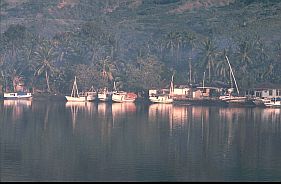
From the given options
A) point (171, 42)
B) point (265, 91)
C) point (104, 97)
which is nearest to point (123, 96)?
point (104, 97)

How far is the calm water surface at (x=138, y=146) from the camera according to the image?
54500mm

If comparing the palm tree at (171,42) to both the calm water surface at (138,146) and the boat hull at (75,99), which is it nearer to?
the boat hull at (75,99)

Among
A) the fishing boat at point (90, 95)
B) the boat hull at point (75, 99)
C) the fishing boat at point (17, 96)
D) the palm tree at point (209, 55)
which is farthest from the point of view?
the fishing boat at point (17, 96)

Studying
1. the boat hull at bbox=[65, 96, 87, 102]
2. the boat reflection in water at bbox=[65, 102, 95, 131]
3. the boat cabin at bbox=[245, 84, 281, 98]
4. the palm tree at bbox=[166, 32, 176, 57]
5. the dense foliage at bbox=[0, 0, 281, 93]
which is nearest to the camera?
the boat reflection in water at bbox=[65, 102, 95, 131]

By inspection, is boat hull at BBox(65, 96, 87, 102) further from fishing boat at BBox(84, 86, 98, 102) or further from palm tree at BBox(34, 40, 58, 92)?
palm tree at BBox(34, 40, 58, 92)

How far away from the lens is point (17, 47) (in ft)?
551

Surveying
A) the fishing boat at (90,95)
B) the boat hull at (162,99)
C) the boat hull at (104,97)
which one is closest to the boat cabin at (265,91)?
the boat hull at (162,99)

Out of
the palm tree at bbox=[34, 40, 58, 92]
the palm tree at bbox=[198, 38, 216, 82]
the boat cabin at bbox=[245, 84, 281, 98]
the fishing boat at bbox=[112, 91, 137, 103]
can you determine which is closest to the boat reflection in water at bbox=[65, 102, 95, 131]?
the fishing boat at bbox=[112, 91, 137, 103]

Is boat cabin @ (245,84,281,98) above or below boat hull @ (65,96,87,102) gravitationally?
above

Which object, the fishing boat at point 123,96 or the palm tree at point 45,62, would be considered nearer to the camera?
the fishing boat at point 123,96

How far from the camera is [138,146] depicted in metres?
68.6

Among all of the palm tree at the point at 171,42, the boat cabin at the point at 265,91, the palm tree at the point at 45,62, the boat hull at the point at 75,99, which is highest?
the palm tree at the point at 171,42

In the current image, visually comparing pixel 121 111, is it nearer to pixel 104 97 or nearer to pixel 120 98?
pixel 120 98

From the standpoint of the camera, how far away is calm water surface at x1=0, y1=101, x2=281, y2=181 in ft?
179
